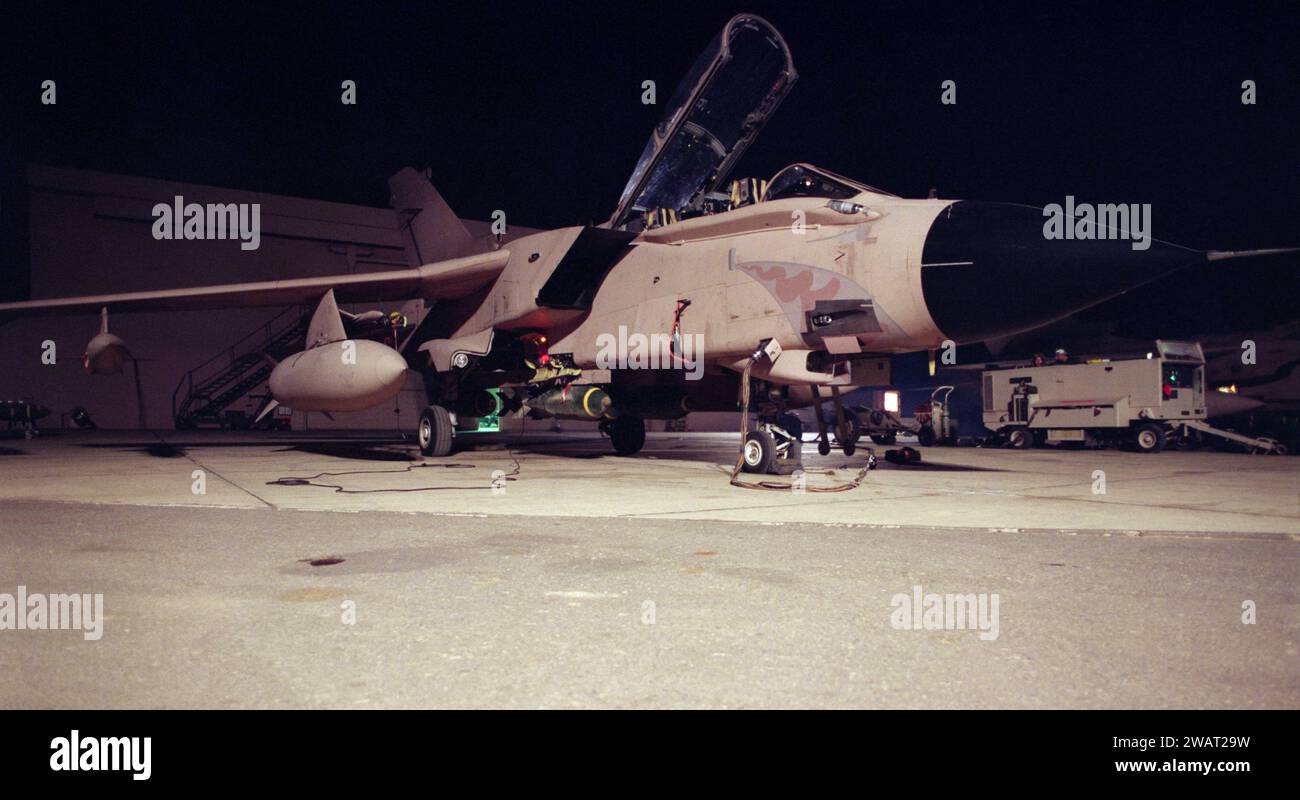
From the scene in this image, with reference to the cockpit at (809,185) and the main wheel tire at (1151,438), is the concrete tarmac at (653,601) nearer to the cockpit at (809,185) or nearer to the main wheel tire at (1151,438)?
the cockpit at (809,185)

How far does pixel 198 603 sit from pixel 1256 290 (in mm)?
28386

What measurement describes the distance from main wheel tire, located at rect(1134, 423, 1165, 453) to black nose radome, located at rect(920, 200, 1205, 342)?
11344 mm

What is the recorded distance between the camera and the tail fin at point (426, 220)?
14.8m

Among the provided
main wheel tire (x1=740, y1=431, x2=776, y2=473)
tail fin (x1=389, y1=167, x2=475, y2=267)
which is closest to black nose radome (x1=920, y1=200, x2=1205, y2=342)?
main wheel tire (x1=740, y1=431, x2=776, y2=473)

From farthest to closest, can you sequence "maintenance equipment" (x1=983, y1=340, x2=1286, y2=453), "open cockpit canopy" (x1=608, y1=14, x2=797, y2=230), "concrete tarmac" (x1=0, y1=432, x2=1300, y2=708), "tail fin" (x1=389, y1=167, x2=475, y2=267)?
"maintenance equipment" (x1=983, y1=340, x2=1286, y2=453) < "tail fin" (x1=389, y1=167, x2=475, y2=267) < "open cockpit canopy" (x1=608, y1=14, x2=797, y2=230) < "concrete tarmac" (x1=0, y1=432, x2=1300, y2=708)

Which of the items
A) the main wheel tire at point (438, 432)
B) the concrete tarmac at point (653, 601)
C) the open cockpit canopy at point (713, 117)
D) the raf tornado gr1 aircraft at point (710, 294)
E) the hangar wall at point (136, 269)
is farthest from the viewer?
the hangar wall at point (136, 269)

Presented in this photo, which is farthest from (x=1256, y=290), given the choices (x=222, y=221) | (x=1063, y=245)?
(x=222, y=221)

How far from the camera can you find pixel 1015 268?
6.82m

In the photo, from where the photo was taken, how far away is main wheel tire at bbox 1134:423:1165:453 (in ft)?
53.4

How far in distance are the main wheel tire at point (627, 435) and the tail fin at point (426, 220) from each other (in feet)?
14.5

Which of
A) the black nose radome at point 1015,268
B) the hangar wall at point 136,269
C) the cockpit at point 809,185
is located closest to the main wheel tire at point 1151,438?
the black nose radome at point 1015,268

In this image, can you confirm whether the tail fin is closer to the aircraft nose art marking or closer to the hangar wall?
the aircraft nose art marking
